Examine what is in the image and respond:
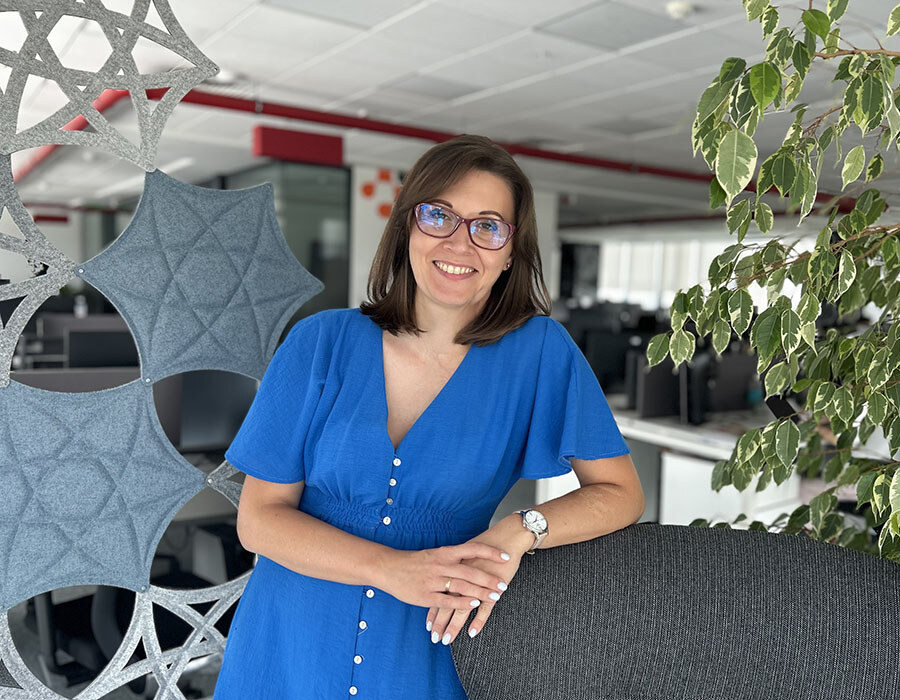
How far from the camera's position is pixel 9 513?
1.32 m

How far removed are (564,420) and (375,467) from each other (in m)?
0.31

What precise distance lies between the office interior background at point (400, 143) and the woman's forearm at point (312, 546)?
456 millimetres

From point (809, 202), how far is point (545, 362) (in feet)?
1.50

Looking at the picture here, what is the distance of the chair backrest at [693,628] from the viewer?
1083 mm

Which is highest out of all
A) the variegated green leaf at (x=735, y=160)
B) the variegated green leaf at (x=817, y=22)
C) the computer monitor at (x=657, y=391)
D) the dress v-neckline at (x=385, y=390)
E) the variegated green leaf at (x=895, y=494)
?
the variegated green leaf at (x=817, y=22)

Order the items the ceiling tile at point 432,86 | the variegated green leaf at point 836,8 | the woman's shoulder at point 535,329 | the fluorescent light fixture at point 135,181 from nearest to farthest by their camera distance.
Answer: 1. the variegated green leaf at point 836,8
2. the woman's shoulder at point 535,329
3. the ceiling tile at point 432,86
4. the fluorescent light fixture at point 135,181

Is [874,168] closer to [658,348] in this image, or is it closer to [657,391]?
[658,348]

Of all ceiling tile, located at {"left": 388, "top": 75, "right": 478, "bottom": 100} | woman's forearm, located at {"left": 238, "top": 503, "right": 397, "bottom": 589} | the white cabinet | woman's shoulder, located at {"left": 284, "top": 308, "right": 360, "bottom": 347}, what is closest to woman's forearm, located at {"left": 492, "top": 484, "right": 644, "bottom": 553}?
woman's forearm, located at {"left": 238, "top": 503, "right": 397, "bottom": 589}

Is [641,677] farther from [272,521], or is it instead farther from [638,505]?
[272,521]

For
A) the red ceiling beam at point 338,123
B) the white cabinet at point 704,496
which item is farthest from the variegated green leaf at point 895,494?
the red ceiling beam at point 338,123

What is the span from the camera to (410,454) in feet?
3.86

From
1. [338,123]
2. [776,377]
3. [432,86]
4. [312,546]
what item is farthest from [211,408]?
[338,123]

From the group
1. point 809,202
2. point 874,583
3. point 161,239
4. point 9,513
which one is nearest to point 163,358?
point 161,239

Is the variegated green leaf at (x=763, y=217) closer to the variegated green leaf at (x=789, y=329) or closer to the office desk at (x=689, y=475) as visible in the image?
the variegated green leaf at (x=789, y=329)
